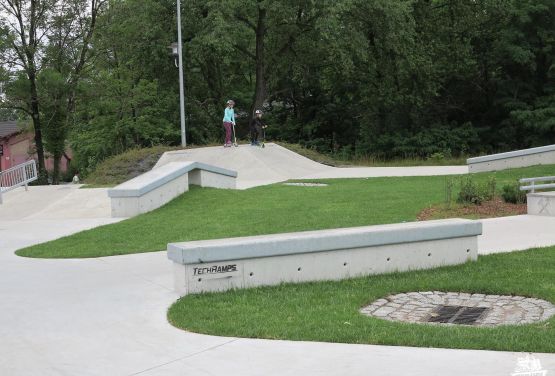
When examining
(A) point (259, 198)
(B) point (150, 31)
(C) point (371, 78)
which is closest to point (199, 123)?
(B) point (150, 31)

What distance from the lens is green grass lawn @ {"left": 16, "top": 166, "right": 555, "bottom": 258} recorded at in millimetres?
11556

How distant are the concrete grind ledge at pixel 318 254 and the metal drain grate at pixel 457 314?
61.0 inches

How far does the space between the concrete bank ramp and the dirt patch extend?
8.26 m

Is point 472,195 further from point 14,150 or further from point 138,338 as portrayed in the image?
point 14,150

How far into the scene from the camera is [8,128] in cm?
6756

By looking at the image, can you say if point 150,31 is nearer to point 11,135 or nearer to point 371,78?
point 371,78

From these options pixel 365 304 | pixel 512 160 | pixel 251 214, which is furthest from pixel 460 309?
pixel 512 160

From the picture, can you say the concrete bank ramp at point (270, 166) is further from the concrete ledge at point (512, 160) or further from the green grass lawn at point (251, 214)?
the green grass lawn at point (251, 214)

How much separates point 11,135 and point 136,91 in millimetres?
31055

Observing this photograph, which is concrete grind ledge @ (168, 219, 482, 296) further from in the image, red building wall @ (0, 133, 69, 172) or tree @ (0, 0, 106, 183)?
red building wall @ (0, 133, 69, 172)

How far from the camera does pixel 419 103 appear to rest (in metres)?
42.0

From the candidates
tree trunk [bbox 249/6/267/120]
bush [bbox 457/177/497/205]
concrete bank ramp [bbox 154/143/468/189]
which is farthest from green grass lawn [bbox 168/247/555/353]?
tree trunk [bbox 249/6/267/120]

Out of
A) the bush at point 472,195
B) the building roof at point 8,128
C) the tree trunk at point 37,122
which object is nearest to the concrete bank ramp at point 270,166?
the bush at point 472,195

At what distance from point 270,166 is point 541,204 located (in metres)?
12.4
